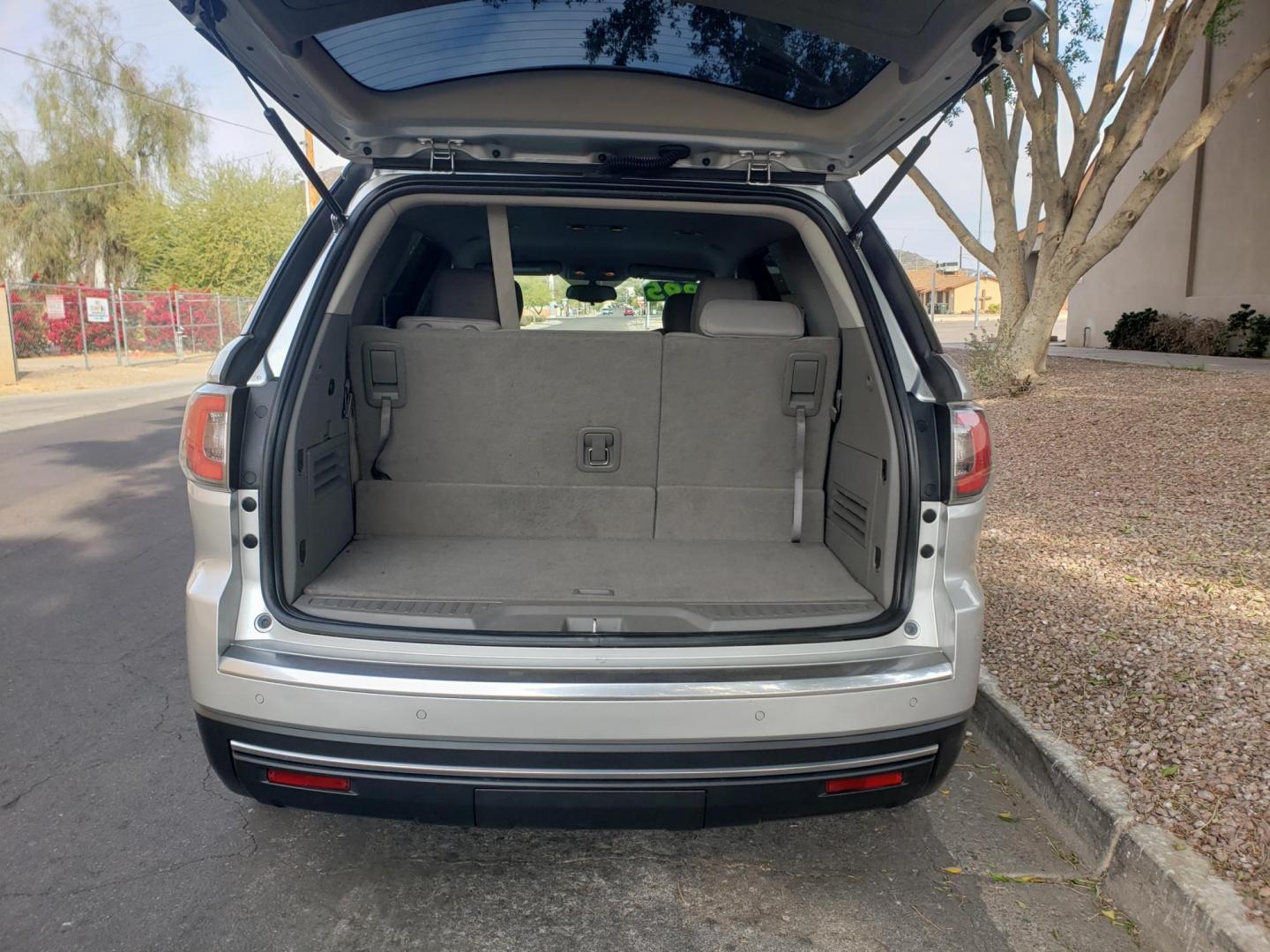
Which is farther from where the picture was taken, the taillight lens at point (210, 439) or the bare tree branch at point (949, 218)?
the bare tree branch at point (949, 218)

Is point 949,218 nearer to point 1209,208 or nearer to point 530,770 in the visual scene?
point 1209,208

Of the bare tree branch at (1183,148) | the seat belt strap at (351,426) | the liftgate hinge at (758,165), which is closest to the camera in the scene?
the liftgate hinge at (758,165)

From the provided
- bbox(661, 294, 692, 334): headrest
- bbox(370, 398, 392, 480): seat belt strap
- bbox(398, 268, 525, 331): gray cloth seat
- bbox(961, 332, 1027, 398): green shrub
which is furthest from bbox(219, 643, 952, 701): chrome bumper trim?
bbox(961, 332, 1027, 398): green shrub

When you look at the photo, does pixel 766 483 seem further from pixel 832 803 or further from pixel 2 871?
pixel 2 871

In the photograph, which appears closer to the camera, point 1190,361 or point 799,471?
point 799,471

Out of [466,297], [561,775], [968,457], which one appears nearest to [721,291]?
[466,297]

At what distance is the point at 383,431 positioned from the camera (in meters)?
3.28

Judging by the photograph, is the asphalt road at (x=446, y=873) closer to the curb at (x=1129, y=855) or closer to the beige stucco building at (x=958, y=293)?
the curb at (x=1129, y=855)

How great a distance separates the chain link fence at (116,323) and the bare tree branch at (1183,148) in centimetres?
1813

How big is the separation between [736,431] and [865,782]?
1561 mm

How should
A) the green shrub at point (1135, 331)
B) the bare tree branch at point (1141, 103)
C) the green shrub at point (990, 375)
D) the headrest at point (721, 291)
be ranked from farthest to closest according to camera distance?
the green shrub at point (1135, 331), the green shrub at point (990, 375), the bare tree branch at point (1141, 103), the headrest at point (721, 291)

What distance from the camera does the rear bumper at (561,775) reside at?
6.59ft

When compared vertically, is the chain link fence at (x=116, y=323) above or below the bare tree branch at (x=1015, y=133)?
below

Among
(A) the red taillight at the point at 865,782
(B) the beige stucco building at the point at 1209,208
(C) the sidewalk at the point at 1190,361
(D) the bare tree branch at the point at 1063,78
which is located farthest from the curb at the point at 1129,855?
(B) the beige stucco building at the point at 1209,208
